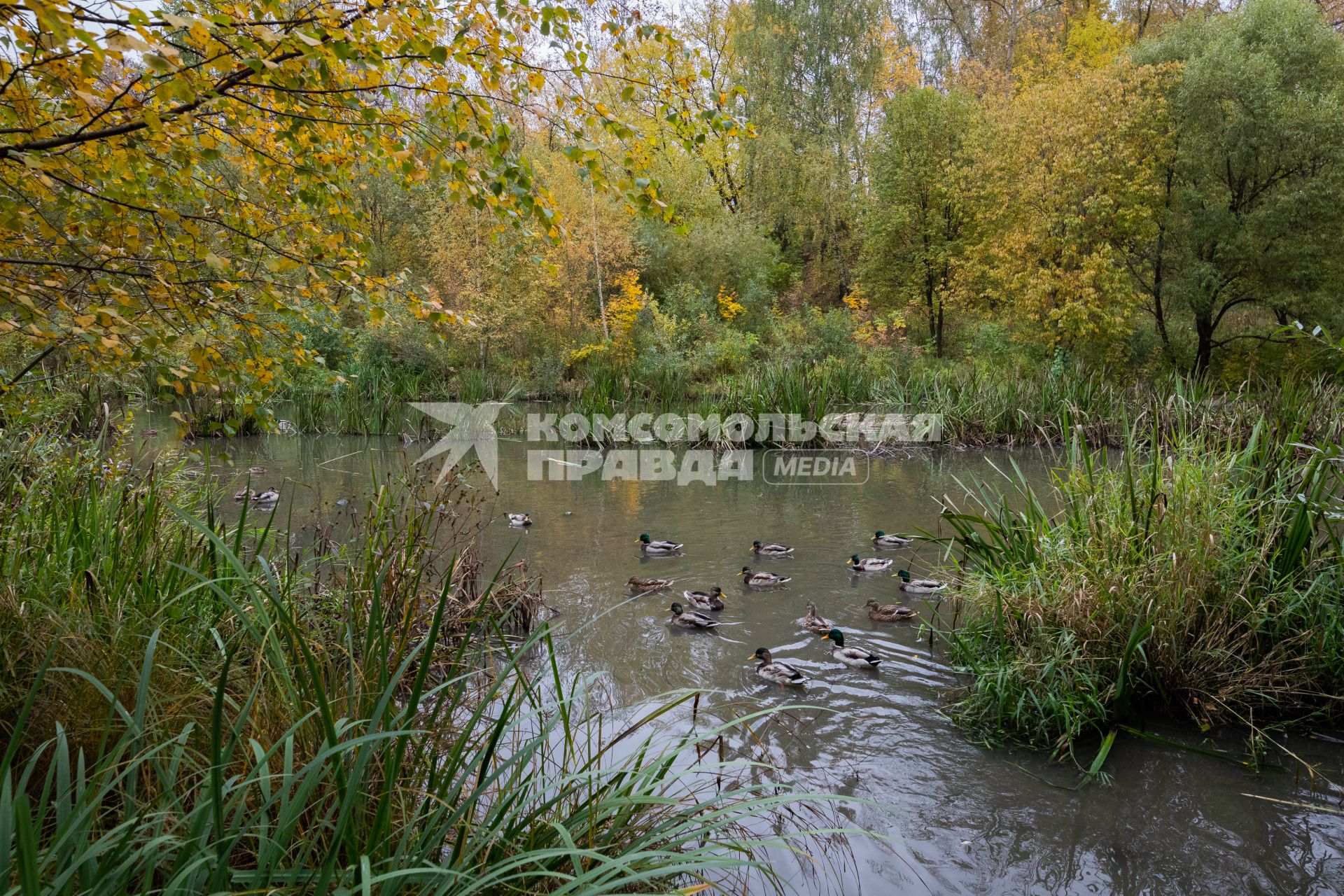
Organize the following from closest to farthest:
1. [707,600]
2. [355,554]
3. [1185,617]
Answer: [1185,617]
[355,554]
[707,600]

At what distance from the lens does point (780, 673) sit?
4.50 metres

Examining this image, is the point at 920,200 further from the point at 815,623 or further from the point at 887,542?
the point at 815,623

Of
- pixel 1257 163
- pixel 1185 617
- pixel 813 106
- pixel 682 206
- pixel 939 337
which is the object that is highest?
pixel 813 106

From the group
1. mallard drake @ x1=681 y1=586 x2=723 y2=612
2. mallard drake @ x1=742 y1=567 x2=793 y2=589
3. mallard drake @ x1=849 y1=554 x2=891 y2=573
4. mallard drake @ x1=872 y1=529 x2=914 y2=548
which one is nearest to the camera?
mallard drake @ x1=681 y1=586 x2=723 y2=612

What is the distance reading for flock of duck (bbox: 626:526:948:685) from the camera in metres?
4.68

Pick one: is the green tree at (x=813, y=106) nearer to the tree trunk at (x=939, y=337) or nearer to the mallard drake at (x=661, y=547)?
the tree trunk at (x=939, y=337)

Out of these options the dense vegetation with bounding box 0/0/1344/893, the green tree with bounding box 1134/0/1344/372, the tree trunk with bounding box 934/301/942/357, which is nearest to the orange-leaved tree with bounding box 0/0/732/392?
the dense vegetation with bounding box 0/0/1344/893

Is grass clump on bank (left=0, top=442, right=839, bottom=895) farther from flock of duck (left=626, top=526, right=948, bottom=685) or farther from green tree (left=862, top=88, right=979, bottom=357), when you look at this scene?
green tree (left=862, top=88, right=979, bottom=357)

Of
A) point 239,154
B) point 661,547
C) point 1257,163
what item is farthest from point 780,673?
point 1257,163

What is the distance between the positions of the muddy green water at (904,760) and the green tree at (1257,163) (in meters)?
14.8

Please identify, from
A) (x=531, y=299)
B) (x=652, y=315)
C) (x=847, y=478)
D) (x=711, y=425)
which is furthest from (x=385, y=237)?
(x=847, y=478)

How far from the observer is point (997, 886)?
2.77 meters

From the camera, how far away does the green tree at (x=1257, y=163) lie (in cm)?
1684

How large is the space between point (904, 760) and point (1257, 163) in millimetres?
20087
